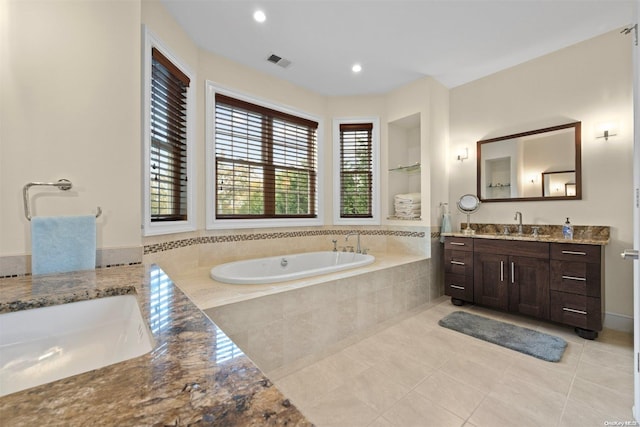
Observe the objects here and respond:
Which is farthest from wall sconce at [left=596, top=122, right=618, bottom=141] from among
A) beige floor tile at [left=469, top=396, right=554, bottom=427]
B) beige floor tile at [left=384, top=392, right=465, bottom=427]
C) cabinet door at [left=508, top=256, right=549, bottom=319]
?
beige floor tile at [left=384, top=392, right=465, bottom=427]

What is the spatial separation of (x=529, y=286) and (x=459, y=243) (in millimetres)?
727

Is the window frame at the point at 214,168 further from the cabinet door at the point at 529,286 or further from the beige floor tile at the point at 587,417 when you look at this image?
the beige floor tile at the point at 587,417

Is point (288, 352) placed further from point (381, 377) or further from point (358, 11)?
point (358, 11)

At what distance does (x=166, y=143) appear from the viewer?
2.21 meters

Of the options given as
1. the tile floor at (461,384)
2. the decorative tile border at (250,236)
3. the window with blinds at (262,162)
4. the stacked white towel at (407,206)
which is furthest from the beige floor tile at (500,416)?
the window with blinds at (262,162)

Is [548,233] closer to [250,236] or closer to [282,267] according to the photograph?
[282,267]

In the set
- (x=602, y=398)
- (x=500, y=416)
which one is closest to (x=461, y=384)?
(x=500, y=416)

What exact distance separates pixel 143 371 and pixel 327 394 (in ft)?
4.76

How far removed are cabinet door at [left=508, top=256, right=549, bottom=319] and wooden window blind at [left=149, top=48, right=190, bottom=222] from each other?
127 inches

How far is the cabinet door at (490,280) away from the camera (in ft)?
8.84

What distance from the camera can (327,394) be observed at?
5.38ft

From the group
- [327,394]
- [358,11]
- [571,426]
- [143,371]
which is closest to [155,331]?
[143,371]

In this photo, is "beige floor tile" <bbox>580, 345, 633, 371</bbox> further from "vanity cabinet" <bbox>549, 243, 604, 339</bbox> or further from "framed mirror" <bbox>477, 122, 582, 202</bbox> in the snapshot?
"framed mirror" <bbox>477, 122, 582, 202</bbox>

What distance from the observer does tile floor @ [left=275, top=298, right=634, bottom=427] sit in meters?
1.45
